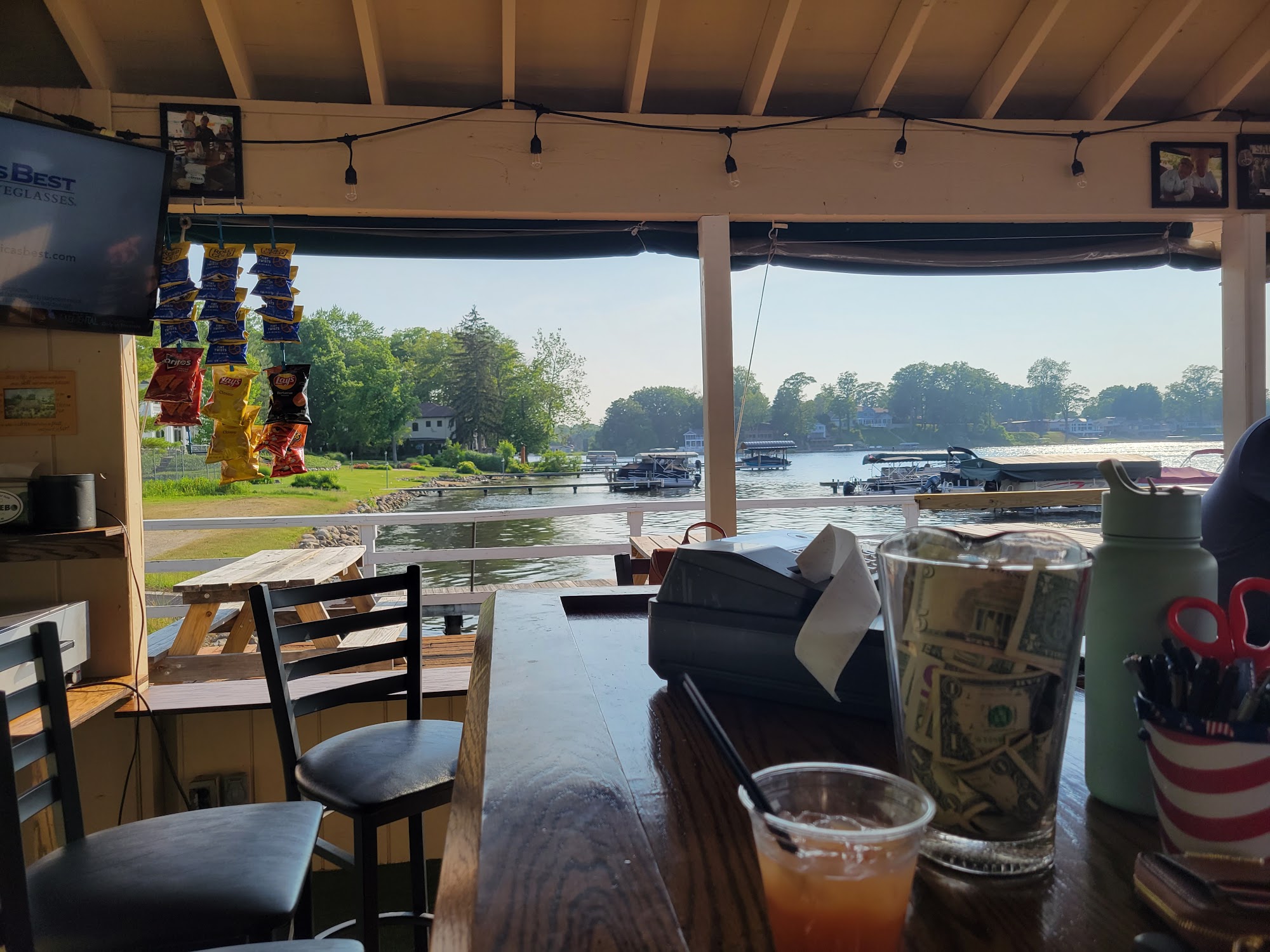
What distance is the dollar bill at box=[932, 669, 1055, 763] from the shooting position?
0.50 meters

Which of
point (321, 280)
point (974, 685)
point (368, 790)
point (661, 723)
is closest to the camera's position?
point (974, 685)

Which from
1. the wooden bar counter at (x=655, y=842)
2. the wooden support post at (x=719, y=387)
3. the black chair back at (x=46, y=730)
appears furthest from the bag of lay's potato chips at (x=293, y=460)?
the wooden bar counter at (x=655, y=842)

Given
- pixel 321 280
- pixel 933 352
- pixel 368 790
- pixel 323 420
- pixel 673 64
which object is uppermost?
pixel 673 64

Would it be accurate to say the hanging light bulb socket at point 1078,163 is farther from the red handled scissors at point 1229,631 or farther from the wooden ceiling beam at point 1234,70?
the red handled scissors at point 1229,631

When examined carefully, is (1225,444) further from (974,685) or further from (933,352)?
(974,685)

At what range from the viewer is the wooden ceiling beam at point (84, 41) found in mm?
2389

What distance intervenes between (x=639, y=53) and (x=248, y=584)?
2301mm

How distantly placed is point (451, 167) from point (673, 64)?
34.6 inches

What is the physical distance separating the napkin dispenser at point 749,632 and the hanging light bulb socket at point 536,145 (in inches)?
89.0

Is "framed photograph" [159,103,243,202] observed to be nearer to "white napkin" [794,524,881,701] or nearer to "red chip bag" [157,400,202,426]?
"red chip bag" [157,400,202,426]

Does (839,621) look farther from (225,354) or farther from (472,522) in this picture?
(472,522)

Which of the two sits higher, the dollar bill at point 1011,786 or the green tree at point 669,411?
the green tree at point 669,411

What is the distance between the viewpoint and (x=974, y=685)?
1.65ft

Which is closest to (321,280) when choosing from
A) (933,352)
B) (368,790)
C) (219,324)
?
(219,324)
